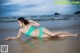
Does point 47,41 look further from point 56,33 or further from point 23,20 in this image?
point 23,20

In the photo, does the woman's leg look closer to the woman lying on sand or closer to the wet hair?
the woman lying on sand

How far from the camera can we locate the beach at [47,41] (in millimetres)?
1835

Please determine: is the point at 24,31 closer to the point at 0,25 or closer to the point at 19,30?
the point at 19,30

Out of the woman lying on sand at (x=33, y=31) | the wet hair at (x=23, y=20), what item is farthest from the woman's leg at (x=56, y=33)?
the wet hair at (x=23, y=20)

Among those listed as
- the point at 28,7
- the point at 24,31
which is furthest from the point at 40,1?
the point at 24,31

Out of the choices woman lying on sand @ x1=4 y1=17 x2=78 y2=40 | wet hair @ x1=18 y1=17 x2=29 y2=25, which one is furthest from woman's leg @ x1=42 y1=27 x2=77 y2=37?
wet hair @ x1=18 y1=17 x2=29 y2=25

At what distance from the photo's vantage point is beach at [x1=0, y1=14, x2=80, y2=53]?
1835 millimetres

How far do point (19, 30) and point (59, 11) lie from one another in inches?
10.9

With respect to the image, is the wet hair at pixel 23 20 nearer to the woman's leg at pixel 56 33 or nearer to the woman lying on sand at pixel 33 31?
the woman lying on sand at pixel 33 31

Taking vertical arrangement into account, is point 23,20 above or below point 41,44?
above

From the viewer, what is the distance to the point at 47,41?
185cm

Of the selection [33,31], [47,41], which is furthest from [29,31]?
[47,41]

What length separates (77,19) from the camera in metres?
1.83

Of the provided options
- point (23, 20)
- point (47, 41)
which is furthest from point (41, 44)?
point (23, 20)
